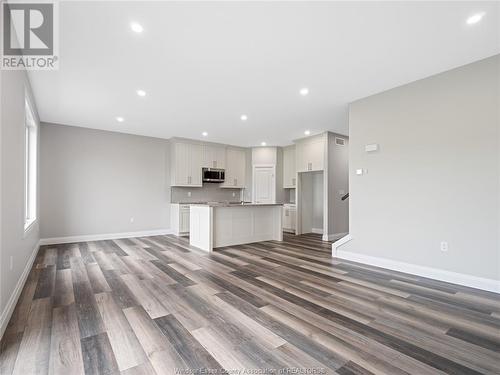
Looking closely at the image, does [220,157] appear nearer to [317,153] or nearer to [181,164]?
[181,164]

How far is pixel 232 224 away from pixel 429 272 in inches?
142

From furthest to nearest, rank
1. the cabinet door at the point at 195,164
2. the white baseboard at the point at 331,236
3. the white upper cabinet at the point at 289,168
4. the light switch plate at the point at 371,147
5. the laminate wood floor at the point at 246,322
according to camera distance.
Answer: the white upper cabinet at the point at 289,168
the cabinet door at the point at 195,164
the white baseboard at the point at 331,236
the light switch plate at the point at 371,147
the laminate wood floor at the point at 246,322

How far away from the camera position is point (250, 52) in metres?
2.85

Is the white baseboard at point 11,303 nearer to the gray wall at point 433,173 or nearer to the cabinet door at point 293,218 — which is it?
the gray wall at point 433,173

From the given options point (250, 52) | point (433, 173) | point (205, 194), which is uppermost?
point (250, 52)

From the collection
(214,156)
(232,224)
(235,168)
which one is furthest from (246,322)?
(235,168)

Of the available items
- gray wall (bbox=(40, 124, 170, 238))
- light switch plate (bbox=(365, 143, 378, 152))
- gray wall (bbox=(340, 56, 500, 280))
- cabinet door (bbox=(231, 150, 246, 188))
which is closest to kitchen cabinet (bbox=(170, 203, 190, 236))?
gray wall (bbox=(40, 124, 170, 238))

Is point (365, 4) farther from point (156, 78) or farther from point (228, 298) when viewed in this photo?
point (228, 298)

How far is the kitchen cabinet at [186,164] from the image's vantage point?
22.9 feet

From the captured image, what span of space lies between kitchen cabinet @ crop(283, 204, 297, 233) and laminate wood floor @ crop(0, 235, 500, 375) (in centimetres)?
358

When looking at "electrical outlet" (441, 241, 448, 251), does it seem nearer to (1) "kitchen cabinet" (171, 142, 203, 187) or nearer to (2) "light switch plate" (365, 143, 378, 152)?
(2) "light switch plate" (365, 143, 378, 152)

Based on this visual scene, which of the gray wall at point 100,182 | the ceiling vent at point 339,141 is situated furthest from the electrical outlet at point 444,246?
the gray wall at point 100,182

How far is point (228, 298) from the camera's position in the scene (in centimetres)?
273

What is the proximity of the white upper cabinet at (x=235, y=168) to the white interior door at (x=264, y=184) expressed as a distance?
456 mm
